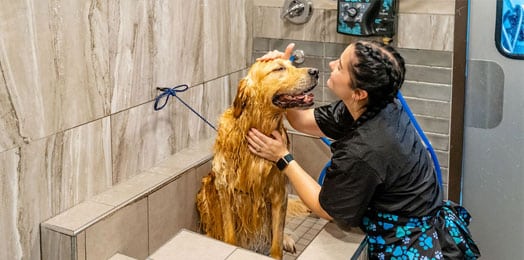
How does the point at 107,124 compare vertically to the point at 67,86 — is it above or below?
below

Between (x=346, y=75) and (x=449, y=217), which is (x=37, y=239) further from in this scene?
(x=449, y=217)

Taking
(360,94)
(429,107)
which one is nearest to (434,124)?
(429,107)

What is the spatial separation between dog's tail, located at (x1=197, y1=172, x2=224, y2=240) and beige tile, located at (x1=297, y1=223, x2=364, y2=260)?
43cm

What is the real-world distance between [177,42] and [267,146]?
64cm

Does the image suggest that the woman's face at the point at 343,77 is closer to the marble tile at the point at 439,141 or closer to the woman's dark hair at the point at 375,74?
the woman's dark hair at the point at 375,74

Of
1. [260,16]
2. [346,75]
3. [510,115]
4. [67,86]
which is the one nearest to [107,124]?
[67,86]

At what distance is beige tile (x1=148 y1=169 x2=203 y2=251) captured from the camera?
6.88 feet

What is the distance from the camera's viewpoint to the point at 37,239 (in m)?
1.83

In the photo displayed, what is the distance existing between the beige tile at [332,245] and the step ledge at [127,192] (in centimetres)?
58

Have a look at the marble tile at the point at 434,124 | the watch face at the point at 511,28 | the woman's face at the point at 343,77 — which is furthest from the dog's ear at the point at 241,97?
the watch face at the point at 511,28

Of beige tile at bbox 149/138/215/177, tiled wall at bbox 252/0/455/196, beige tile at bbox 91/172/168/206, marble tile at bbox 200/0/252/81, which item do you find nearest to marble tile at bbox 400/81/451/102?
tiled wall at bbox 252/0/455/196

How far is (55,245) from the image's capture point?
70.9 inches

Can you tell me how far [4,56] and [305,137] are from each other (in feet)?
4.25

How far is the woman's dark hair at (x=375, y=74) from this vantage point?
1.74m
